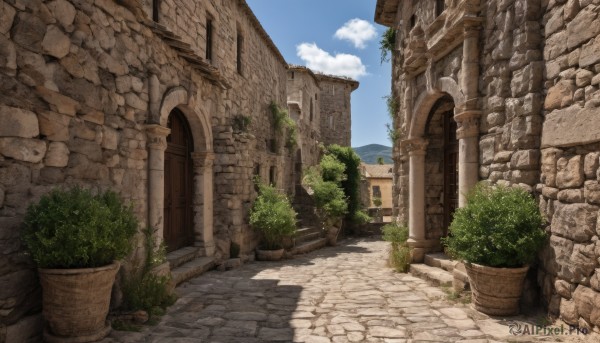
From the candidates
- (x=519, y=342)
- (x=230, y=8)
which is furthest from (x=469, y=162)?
(x=230, y=8)

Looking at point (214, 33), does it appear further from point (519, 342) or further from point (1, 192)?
point (519, 342)

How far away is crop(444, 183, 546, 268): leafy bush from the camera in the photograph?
4191 millimetres

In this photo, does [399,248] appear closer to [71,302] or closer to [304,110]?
[71,302]

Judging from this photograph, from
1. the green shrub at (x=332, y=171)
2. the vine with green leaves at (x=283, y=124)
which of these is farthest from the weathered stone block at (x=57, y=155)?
the green shrub at (x=332, y=171)

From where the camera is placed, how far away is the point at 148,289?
454 cm

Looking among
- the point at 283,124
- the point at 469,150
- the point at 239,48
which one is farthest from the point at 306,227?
the point at 469,150

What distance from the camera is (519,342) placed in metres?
3.63

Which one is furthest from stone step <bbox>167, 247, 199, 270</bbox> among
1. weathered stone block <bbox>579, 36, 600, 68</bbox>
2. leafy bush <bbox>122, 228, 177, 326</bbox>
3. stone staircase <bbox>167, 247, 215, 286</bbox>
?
weathered stone block <bbox>579, 36, 600, 68</bbox>

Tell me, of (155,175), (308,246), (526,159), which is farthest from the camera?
(308,246)

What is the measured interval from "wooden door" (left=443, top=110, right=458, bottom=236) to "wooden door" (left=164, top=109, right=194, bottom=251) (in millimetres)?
5227

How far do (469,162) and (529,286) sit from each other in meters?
1.87

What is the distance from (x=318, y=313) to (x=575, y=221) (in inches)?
120

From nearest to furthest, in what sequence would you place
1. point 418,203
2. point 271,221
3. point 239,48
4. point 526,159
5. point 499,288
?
point 499,288 → point 526,159 → point 418,203 → point 271,221 → point 239,48

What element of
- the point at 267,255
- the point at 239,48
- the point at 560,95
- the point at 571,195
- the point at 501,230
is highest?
the point at 239,48
